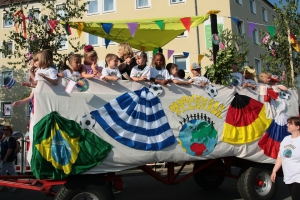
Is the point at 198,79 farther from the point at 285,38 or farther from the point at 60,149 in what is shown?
the point at 285,38

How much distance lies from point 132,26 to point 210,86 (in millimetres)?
1853

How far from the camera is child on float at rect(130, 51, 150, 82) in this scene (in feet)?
18.7

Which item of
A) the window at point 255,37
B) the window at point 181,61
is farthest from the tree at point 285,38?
the window at point 255,37

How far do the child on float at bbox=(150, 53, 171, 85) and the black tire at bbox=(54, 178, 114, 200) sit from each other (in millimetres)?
1856

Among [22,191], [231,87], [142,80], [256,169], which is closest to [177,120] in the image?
[142,80]

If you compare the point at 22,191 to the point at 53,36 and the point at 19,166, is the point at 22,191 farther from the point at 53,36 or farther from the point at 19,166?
the point at 53,36

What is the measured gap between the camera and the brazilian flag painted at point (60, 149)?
468cm

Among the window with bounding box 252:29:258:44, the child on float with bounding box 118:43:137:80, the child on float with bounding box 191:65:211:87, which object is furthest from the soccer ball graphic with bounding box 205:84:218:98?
the window with bounding box 252:29:258:44

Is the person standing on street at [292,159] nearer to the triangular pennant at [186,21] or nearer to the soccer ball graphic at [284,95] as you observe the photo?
the soccer ball graphic at [284,95]

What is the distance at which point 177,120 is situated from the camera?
19.2 feet

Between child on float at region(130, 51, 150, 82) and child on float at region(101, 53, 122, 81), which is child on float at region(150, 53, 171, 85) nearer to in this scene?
child on float at region(130, 51, 150, 82)

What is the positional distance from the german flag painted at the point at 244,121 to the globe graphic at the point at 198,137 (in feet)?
0.96

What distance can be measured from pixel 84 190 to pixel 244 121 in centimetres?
316

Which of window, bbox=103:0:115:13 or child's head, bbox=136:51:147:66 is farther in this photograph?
window, bbox=103:0:115:13
